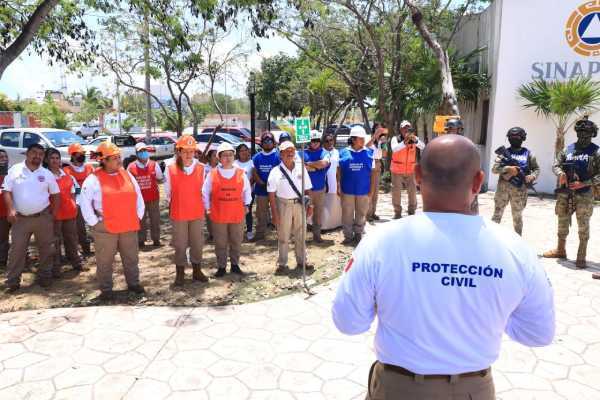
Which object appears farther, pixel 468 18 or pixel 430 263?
pixel 468 18

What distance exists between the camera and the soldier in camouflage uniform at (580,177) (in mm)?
5508

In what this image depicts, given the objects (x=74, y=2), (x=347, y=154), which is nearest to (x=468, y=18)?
(x=347, y=154)

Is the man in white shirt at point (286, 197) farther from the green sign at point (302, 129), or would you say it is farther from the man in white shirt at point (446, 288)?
the man in white shirt at point (446, 288)

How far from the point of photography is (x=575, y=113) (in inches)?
413

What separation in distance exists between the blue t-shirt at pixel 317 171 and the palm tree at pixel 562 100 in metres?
5.92

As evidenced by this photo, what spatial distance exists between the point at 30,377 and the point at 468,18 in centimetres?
1489

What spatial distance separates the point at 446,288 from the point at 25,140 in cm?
1512

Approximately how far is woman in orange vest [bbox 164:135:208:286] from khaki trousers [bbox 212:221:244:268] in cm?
25

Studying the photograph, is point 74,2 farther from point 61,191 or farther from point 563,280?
point 563,280

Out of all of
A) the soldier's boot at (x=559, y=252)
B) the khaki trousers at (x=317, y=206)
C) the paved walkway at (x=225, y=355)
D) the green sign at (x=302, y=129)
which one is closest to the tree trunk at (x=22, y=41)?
the paved walkway at (x=225, y=355)

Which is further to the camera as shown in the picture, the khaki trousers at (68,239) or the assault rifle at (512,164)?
the khaki trousers at (68,239)

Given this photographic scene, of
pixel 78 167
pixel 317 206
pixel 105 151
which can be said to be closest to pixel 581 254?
pixel 317 206

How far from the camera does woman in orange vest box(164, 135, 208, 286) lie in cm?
520

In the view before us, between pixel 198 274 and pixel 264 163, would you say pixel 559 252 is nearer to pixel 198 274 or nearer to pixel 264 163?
pixel 264 163
